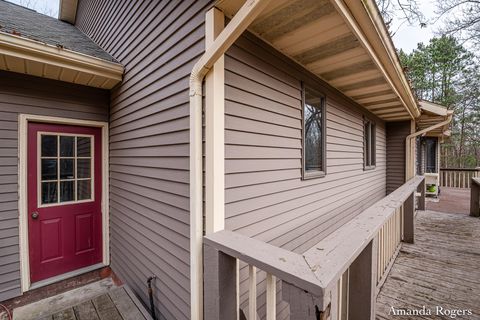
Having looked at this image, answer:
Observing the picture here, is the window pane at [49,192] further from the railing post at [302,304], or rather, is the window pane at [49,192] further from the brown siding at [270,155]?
the railing post at [302,304]

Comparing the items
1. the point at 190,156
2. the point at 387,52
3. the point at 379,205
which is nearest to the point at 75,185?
the point at 190,156

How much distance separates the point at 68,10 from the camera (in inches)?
212

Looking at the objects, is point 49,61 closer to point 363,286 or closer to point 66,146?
point 66,146

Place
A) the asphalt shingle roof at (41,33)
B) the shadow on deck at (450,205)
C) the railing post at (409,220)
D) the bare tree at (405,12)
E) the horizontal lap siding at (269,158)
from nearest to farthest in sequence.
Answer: the horizontal lap siding at (269,158) < the asphalt shingle roof at (41,33) < the bare tree at (405,12) < the railing post at (409,220) < the shadow on deck at (450,205)

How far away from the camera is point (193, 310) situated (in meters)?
1.68

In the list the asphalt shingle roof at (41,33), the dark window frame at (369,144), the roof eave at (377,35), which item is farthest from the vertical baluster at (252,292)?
the dark window frame at (369,144)

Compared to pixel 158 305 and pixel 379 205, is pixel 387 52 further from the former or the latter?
pixel 158 305

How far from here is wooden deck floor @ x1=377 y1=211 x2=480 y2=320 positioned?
86.4 inches

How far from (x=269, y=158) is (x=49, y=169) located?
299 centimetres

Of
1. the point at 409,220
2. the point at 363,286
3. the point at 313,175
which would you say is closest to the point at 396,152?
the point at 409,220

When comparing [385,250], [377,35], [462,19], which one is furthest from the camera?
[462,19]

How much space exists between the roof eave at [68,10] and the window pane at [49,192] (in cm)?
453

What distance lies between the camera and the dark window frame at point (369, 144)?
5.08 meters

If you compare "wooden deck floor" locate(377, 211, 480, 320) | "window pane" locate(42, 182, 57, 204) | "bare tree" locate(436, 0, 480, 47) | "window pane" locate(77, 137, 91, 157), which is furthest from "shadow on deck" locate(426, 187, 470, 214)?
"window pane" locate(42, 182, 57, 204)
